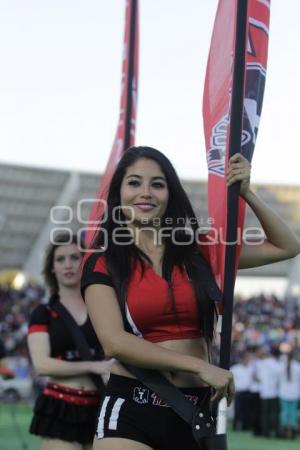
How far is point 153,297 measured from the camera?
3551 millimetres

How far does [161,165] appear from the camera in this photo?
151 inches

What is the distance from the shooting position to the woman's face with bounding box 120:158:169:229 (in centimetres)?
376

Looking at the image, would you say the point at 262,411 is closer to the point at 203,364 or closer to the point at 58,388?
the point at 58,388

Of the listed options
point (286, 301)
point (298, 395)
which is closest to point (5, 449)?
point (298, 395)

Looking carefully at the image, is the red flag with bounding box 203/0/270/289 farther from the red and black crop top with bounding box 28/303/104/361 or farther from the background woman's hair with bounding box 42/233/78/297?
the background woman's hair with bounding box 42/233/78/297

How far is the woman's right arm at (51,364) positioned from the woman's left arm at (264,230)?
180cm

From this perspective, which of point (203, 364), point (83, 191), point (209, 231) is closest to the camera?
point (203, 364)

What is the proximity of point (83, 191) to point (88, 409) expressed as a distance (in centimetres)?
4513

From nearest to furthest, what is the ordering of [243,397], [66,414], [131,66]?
1. [66,414]
2. [131,66]
3. [243,397]

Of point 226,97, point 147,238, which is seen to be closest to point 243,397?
point 226,97

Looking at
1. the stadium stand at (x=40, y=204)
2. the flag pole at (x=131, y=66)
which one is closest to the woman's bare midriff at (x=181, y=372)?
the flag pole at (x=131, y=66)

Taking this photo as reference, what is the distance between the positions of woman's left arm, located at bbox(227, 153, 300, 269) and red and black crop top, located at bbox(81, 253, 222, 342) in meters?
0.36

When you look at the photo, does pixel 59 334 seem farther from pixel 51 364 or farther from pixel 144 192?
pixel 144 192

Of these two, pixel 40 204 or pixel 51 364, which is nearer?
pixel 51 364
